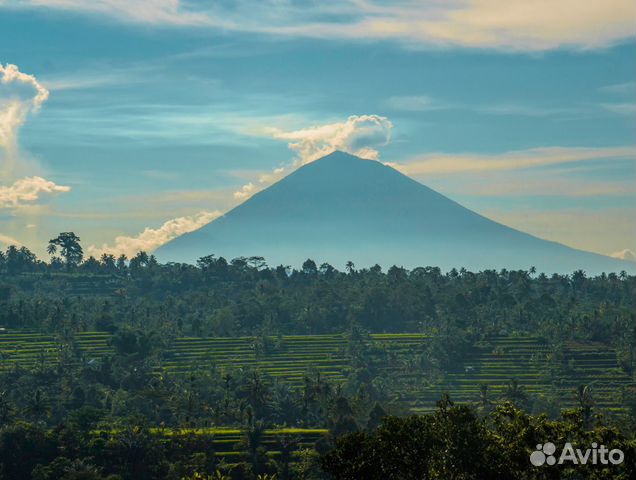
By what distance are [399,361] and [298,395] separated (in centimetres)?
3809

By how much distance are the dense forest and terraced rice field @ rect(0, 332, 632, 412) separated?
492 millimetres

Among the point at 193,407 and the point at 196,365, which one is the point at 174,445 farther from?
the point at 196,365

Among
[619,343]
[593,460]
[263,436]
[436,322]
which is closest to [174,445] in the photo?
[263,436]

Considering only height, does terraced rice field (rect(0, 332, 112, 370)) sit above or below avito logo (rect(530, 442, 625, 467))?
above

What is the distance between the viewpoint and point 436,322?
19625 cm

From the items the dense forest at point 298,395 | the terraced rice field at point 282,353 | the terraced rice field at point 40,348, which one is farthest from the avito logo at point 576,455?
the terraced rice field at point 40,348

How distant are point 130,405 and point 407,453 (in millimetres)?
71561

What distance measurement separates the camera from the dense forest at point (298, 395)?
59.8 metres

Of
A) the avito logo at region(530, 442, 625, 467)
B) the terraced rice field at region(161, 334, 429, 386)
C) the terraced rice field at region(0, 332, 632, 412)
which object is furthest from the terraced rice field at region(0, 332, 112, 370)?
the avito logo at region(530, 442, 625, 467)

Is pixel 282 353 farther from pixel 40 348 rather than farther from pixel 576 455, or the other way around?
pixel 576 455

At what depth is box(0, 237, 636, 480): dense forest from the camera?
5984 centimetres

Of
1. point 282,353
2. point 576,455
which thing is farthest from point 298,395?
point 576,455

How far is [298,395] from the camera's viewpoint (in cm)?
13000

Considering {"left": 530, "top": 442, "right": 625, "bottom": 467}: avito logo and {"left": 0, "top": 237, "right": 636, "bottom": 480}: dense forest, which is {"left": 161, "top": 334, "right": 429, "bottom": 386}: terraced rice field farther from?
{"left": 530, "top": 442, "right": 625, "bottom": 467}: avito logo
